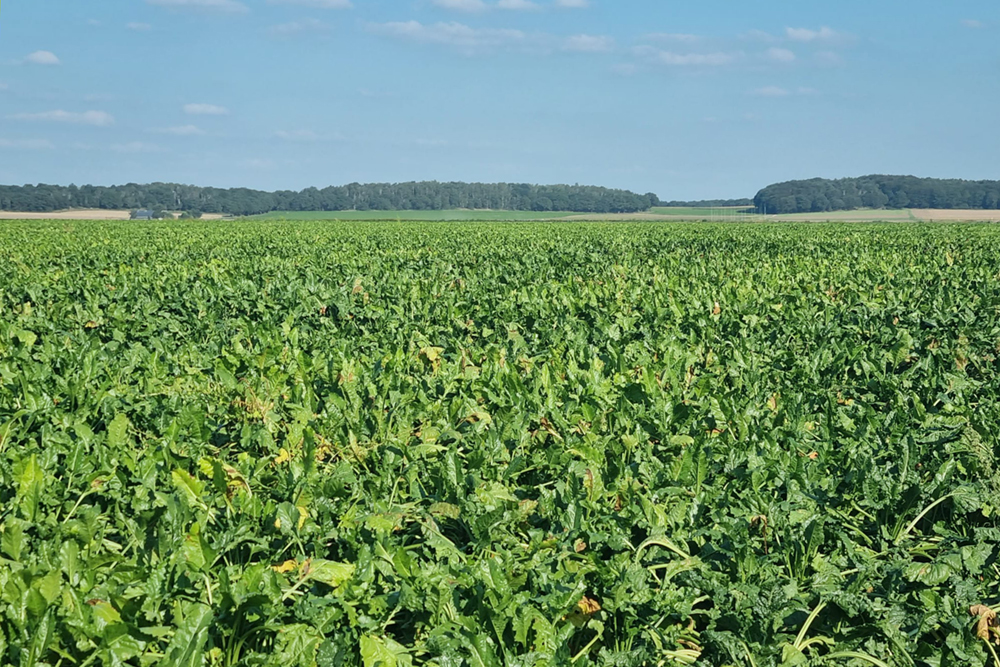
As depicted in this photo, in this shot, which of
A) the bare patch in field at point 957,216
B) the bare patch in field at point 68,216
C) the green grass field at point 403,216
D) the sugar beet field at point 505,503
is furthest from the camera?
the green grass field at point 403,216

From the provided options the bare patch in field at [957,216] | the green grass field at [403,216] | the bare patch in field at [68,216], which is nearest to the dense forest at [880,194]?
the bare patch in field at [957,216]

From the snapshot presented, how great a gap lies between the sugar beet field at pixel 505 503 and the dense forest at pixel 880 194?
120521 mm

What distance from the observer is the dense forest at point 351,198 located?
118375 millimetres

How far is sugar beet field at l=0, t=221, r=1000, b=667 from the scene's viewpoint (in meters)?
2.44

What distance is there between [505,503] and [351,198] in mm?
135181

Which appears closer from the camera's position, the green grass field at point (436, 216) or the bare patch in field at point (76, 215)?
the bare patch in field at point (76, 215)

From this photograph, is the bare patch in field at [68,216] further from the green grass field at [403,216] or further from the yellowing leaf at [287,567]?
the yellowing leaf at [287,567]

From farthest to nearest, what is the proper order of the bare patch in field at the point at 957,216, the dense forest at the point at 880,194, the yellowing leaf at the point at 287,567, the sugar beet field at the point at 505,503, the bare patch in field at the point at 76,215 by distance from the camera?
the dense forest at the point at 880,194 → the bare patch in field at the point at 76,215 → the bare patch in field at the point at 957,216 → the yellowing leaf at the point at 287,567 → the sugar beet field at the point at 505,503

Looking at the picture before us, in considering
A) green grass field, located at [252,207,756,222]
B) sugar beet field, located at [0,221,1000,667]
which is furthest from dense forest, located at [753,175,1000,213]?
sugar beet field, located at [0,221,1000,667]

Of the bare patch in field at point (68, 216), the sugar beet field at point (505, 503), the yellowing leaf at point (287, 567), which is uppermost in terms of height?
the bare patch in field at point (68, 216)

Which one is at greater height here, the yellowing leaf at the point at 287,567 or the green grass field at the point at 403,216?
the green grass field at the point at 403,216

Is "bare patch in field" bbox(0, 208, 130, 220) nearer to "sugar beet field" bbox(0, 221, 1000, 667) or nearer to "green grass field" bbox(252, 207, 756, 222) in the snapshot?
"green grass field" bbox(252, 207, 756, 222)

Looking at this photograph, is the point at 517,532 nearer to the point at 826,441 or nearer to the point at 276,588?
the point at 276,588

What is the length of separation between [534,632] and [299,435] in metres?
1.83
